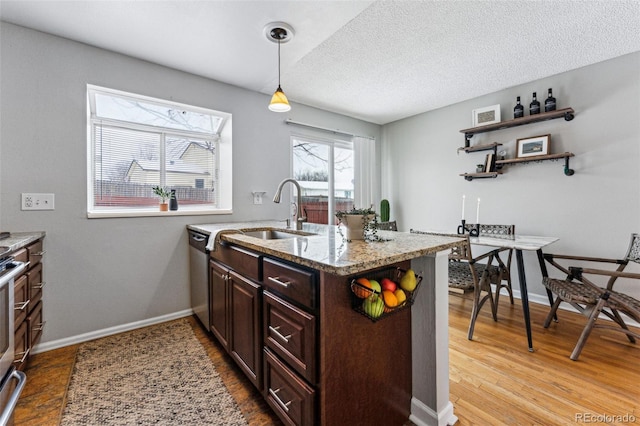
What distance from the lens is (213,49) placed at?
2307 millimetres

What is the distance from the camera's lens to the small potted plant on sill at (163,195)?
105 inches

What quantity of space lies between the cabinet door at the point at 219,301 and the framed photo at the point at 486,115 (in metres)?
3.25

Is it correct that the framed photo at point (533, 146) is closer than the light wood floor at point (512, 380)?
No

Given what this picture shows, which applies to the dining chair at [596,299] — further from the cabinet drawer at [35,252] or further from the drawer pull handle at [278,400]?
the cabinet drawer at [35,252]

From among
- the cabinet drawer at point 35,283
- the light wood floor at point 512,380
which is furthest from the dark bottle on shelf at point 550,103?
the cabinet drawer at point 35,283

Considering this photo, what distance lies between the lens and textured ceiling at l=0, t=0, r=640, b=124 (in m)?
1.86

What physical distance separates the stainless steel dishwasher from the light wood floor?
0.66ft

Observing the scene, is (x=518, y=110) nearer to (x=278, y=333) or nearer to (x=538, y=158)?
(x=538, y=158)

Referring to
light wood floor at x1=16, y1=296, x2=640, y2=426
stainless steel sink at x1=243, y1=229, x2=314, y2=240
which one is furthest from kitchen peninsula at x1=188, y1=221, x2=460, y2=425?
stainless steel sink at x1=243, y1=229, x2=314, y2=240

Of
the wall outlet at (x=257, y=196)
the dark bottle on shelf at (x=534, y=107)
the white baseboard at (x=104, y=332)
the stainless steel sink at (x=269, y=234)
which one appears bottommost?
the white baseboard at (x=104, y=332)

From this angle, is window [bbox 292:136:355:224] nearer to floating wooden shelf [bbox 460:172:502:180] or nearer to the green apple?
floating wooden shelf [bbox 460:172:502:180]

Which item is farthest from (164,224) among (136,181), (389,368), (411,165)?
(411,165)

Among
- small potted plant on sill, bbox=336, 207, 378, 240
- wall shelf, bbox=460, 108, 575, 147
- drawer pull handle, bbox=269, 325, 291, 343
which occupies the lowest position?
drawer pull handle, bbox=269, 325, 291, 343

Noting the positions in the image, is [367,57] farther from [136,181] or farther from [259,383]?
[259,383]
